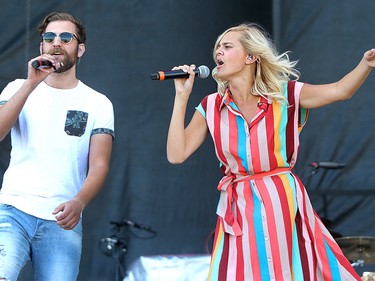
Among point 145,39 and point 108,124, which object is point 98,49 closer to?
point 145,39

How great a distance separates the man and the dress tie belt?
651 millimetres

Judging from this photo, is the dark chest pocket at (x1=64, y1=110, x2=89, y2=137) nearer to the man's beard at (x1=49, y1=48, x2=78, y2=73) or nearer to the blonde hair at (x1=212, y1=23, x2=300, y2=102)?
the man's beard at (x1=49, y1=48, x2=78, y2=73)

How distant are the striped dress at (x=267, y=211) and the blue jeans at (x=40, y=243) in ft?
2.32

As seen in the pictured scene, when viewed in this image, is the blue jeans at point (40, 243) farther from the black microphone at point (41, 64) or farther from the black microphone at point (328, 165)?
the black microphone at point (328, 165)

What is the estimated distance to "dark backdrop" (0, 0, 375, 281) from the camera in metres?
5.79

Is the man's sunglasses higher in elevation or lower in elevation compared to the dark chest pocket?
higher

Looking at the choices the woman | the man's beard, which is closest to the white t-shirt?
the man's beard

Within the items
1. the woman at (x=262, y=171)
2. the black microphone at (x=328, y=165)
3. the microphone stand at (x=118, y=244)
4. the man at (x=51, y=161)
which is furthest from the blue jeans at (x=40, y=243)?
the black microphone at (x=328, y=165)

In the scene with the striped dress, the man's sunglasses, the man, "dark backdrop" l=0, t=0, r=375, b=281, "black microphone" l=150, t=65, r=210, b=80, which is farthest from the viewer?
"dark backdrop" l=0, t=0, r=375, b=281

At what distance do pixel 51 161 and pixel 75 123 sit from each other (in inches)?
8.6

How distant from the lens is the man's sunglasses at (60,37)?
416 centimetres

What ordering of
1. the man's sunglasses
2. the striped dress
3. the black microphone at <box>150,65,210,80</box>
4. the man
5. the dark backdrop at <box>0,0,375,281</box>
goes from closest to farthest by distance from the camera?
the striped dress, the black microphone at <box>150,65,210,80</box>, the man, the man's sunglasses, the dark backdrop at <box>0,0,375,281</box>

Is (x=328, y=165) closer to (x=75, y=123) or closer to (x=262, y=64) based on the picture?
(x=262, y=64)

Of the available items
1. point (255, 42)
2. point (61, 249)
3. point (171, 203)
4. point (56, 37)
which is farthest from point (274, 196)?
point (171, 203)
